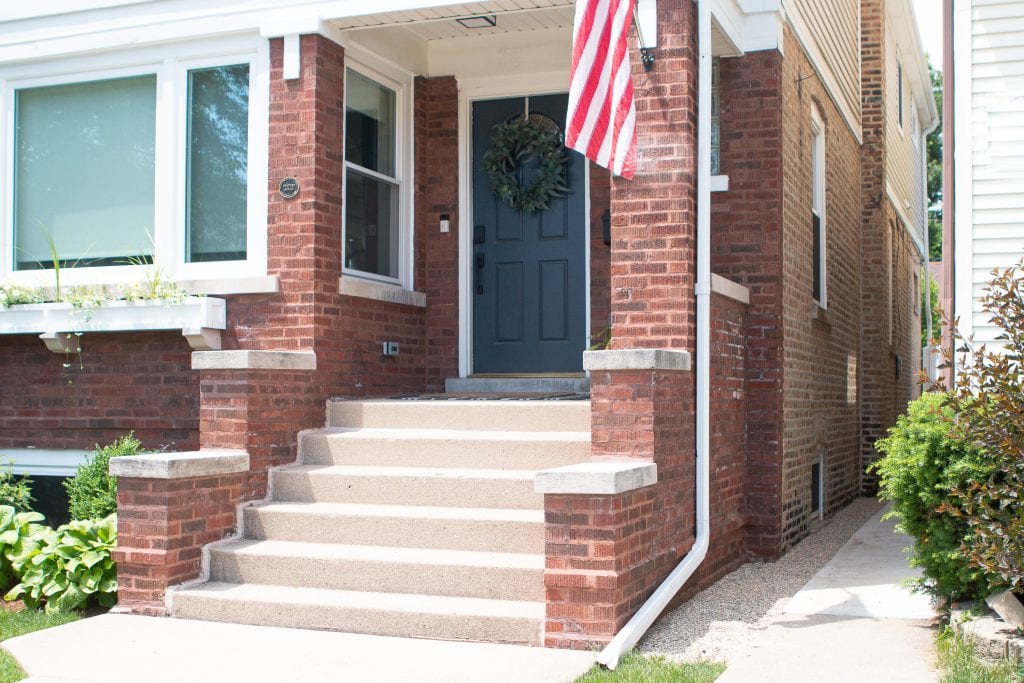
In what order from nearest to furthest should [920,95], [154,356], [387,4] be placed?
1. [387,4]
2. [154,356]
3. [920,95]

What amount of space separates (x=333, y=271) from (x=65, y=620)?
2.75 m

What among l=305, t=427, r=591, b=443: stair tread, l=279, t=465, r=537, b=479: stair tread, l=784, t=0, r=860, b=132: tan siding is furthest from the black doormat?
l=784, t=0, r=860, b=132: tan siding

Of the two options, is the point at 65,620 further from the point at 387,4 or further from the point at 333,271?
the point at 387,4

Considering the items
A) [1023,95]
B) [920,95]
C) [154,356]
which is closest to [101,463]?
[154,356]

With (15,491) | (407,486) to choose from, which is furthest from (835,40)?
(15,491)

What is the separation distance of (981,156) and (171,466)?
199 inches

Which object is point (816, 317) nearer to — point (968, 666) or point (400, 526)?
point (400, 526)

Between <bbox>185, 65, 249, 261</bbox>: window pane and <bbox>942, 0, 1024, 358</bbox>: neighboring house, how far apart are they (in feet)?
15.1

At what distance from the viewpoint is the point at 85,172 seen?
835cm

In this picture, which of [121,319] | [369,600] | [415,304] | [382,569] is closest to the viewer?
[369,600]

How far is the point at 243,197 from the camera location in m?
7.77

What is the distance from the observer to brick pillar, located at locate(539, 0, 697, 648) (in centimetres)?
543

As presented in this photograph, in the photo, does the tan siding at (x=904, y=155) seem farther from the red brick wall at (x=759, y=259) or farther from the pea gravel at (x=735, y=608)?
the pea gravel at (x=735, y=608)

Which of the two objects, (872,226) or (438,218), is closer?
(438,218)
